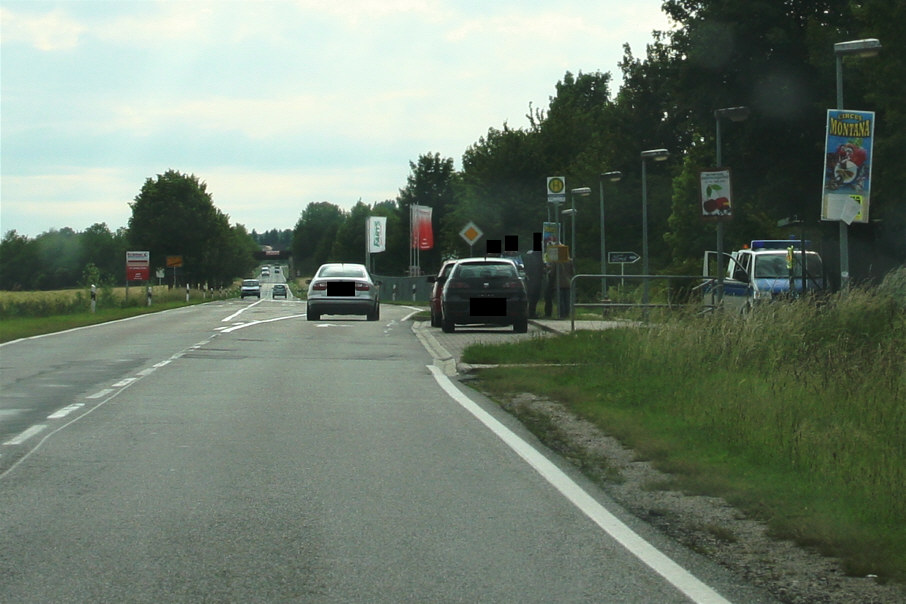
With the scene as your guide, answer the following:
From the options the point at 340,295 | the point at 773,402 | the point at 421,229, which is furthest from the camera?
the point at 421,229

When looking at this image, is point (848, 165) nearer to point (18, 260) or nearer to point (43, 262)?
point (18, 260)

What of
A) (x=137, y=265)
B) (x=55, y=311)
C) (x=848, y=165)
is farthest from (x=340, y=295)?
(x=137, y=265)

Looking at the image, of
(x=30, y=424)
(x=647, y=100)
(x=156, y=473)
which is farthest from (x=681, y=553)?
(x=647, y=100)

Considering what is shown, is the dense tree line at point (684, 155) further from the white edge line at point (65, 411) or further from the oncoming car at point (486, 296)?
the white edge line at point (65, 411)

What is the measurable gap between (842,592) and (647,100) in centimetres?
7485

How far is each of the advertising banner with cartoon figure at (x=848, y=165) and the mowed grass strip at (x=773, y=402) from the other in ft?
5.96

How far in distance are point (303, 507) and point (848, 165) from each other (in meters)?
14.5

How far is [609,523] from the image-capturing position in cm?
706

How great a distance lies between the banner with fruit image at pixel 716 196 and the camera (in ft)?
78.4

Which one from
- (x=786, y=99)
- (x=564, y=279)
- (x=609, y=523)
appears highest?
(x=786, y=99)

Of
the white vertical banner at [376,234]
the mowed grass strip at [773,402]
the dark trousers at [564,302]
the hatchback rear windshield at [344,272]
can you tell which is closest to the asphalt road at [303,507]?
the mowed grass strip at [773,402]

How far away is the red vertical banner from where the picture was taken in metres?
87.7

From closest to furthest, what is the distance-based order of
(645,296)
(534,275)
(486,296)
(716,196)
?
(716,196), (645,296), (486,296), (534,275)

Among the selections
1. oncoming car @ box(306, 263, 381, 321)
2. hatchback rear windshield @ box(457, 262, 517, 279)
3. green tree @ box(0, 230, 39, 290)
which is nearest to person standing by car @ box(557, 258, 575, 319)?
hatchback rear windshield @ box(457, 262, 517, 279)
